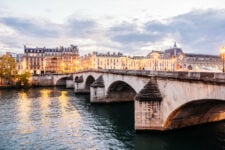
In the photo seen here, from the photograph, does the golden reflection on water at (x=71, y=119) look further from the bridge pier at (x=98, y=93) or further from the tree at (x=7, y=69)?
the tree at (x=7, y=69)

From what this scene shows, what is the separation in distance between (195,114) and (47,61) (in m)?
145

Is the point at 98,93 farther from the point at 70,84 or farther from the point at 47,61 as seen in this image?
the point at 47,61

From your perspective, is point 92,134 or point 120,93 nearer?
point 92,134

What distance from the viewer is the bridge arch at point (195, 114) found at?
84.5 feet

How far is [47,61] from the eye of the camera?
164 metres

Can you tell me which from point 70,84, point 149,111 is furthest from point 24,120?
point 70,84

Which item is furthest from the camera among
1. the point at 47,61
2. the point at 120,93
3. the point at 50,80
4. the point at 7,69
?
the point at 47,61

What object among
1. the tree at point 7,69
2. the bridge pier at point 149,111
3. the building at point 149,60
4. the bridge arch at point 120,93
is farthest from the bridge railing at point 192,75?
the building at point 149,60

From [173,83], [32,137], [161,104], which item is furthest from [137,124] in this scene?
[32,137]

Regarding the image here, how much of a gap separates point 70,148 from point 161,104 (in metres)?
9.94

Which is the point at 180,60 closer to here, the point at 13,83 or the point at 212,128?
the point at 13,83

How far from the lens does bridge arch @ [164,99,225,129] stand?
25750 millimetres

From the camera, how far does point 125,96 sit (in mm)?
52062

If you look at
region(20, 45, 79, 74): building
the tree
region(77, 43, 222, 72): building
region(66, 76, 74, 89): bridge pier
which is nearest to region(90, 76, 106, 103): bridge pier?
region(66, 76, 74, 89): bridge pier
